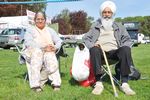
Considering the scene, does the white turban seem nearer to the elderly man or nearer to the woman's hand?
the elderly man

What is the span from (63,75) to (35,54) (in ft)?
5.15

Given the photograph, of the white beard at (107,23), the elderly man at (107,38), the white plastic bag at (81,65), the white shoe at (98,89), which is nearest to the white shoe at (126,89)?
the elderly man at (107,38)

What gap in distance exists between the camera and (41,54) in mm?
6012

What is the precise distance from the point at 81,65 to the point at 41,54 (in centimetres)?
62

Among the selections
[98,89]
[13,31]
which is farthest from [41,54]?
[13,31]

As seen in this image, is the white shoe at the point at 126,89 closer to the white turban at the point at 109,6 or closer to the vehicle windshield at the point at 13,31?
the white turban at the point at 109,6

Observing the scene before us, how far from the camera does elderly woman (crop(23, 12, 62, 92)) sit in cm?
598

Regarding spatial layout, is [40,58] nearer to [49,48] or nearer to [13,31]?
[49,48]

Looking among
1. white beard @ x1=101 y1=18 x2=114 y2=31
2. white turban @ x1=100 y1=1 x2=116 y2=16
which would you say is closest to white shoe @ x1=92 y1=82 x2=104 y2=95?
white beard @ x1=101 y1=18 x2=114 y2=31

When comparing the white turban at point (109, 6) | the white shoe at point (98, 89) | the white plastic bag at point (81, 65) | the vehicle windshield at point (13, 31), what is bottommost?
the vehicle windshield at point (13, 31)

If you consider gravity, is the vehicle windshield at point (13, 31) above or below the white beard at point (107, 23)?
below

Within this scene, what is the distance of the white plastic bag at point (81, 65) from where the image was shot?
6066 millimetres

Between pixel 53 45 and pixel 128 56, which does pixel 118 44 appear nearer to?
pixel 128 56

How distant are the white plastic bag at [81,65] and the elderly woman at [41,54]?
274 mm
